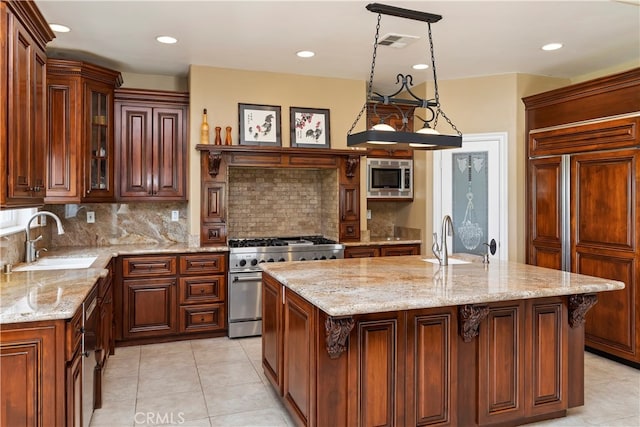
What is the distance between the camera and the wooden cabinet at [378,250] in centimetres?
515

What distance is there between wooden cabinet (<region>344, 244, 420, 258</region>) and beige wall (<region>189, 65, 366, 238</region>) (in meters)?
1.17

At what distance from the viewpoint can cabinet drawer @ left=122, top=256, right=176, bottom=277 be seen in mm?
4414

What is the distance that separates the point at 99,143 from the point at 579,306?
414 centimetres

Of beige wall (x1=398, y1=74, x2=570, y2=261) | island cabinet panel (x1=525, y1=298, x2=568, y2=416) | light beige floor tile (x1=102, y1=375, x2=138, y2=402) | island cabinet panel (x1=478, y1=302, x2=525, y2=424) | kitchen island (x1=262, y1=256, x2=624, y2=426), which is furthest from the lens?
beige wall (x1=398, y1=74, x2=570, y2=261)

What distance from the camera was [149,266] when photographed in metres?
4.48

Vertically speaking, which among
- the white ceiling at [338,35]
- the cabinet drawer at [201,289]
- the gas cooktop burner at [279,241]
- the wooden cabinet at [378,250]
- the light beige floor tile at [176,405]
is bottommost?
the light beige floor tile at [176,405]

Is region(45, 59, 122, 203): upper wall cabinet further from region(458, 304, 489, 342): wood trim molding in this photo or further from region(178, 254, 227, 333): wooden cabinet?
region(458, 304, 489, 342): wood trim molding

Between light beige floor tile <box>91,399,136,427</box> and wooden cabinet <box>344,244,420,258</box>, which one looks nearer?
light beige floor tile <box>91,399,136,427</box>

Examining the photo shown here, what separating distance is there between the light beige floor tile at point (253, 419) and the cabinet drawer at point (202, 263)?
1.87 metres

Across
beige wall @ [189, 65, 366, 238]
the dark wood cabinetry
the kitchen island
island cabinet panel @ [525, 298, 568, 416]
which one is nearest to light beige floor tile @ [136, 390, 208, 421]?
the kitchen island

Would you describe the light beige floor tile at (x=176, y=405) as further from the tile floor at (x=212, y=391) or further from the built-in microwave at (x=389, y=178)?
the built-in microwave at (x=389, y=178)

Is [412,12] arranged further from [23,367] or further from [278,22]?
[23,367]

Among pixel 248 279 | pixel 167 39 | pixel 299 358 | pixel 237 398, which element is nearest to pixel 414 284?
pixel 299 358

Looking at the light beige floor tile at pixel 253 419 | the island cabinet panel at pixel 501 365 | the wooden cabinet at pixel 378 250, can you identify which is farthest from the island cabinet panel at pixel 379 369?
the wooden cabinet at pixel 378 250
